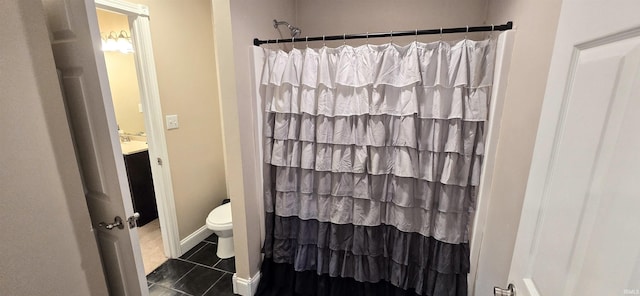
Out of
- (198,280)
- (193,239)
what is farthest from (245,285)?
(193,239)

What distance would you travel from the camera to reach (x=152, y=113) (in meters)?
1.93

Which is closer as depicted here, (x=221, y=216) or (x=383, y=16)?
(x=383, y=16)

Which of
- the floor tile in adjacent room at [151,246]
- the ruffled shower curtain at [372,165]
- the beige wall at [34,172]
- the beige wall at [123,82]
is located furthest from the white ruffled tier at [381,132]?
the beige wall at [123,82]

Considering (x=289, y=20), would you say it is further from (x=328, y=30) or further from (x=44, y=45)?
(x=44, y=45)

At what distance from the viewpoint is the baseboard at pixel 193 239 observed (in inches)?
89.8

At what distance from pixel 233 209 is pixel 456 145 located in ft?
4.93

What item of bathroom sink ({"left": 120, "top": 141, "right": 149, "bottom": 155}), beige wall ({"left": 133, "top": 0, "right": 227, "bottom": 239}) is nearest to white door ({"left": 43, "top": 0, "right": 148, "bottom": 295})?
beige wall ({"left": 133, "top": 0, "right": 227, "bottom": 239})

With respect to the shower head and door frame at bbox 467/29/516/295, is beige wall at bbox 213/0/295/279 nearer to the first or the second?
the shower head

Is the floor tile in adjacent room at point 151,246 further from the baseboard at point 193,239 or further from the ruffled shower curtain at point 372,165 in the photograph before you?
the ruffled shower curtain at point 372,165


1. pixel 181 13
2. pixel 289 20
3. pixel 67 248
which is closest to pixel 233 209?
pixel 67 248

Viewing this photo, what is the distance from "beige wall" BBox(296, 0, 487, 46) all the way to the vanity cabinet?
6.98ft

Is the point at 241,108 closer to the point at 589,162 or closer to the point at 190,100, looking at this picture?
the point at 190,100

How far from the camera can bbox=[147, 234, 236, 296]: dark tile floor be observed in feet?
6.16

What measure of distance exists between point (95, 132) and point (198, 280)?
151 cm
